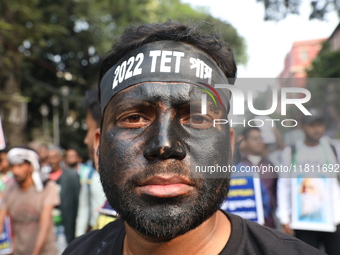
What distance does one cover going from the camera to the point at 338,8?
3711 millimetres

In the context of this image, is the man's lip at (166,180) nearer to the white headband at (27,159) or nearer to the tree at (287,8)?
the tree at (287,8)

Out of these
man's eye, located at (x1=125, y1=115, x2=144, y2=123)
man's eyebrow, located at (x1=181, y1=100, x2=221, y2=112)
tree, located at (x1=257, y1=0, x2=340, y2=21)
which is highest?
tree, located at (x1=257, y1=0, x2=340, y2=21)

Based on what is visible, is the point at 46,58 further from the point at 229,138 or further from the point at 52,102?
the point at 229,138

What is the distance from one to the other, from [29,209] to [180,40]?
3.68 m

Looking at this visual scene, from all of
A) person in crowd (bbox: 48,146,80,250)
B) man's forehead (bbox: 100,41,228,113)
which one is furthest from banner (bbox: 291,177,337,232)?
person in crowd (bbox: 48,146,80,250)

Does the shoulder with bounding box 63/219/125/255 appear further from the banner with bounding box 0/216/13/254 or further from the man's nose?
the banner with bounding box 0/216/13/254

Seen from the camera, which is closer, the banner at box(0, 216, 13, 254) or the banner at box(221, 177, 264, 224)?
the banner at box(221, 177, 264, 224)

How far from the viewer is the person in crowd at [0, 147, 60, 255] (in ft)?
15.3

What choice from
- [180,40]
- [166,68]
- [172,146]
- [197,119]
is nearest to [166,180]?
[172,146]

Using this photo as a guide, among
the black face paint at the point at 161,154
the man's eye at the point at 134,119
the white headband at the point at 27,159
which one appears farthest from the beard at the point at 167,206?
the white headband at the point at 27,159

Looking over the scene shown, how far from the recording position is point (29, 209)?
468 cm

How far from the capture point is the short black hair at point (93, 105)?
12.3 ft

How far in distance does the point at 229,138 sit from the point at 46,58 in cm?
2184

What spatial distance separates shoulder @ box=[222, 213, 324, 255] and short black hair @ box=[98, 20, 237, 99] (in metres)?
0.64
